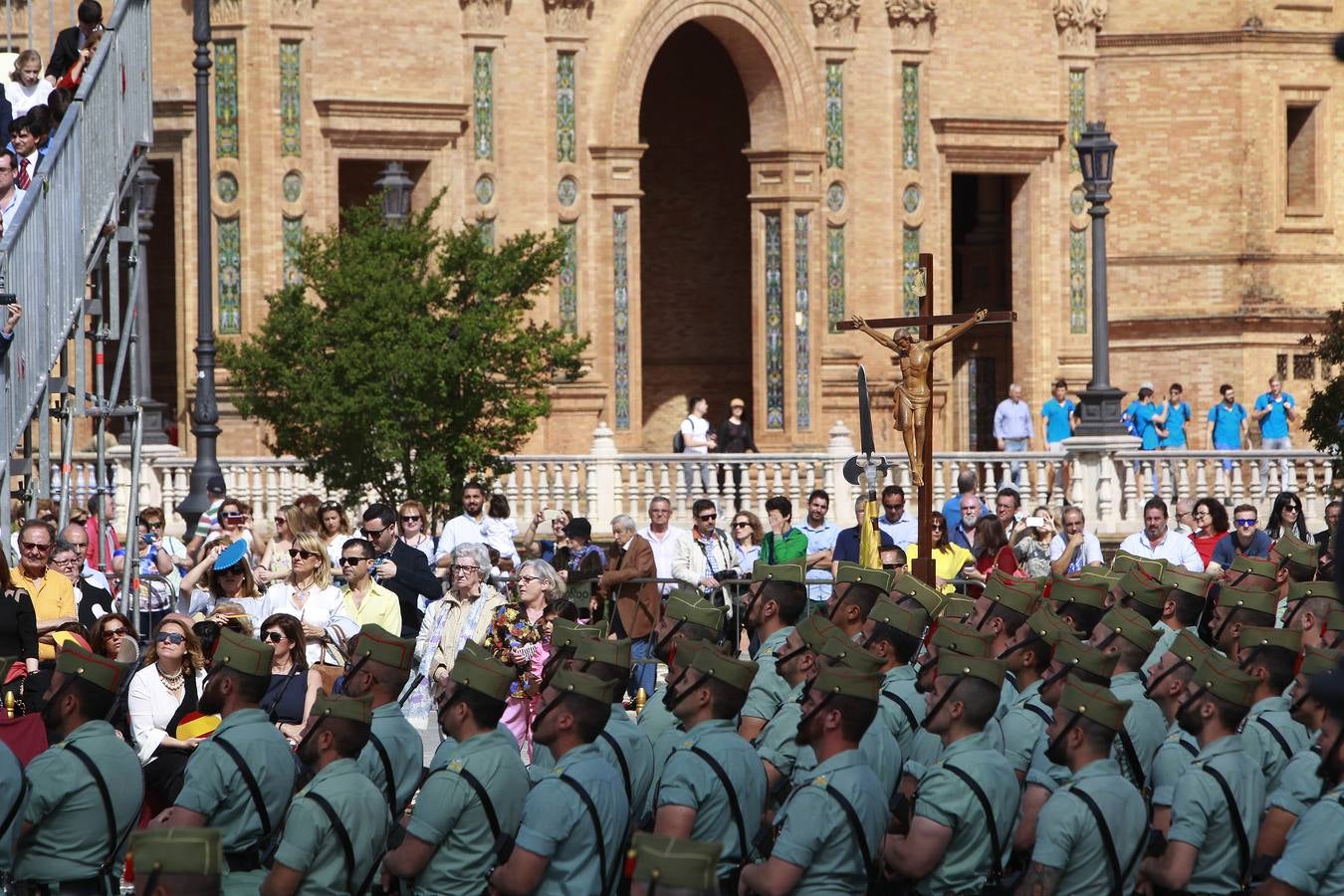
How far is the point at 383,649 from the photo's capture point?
35.5 feet

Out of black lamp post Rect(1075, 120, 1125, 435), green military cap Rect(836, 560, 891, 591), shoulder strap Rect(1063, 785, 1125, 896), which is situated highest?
black lamp post Rect(1075, 120, 1125, 435)

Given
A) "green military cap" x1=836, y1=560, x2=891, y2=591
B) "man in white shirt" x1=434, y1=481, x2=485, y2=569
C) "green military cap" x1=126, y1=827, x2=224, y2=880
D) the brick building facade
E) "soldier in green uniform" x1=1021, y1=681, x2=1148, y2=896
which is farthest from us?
the brick building facade

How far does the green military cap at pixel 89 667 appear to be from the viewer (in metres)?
10.5

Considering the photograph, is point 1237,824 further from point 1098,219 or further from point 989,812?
point 1098,219

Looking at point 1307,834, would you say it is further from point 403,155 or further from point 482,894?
point 403,155

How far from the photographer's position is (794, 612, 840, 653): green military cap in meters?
11.2

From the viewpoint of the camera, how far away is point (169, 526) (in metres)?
30.9

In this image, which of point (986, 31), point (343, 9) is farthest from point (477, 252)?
point (986, 31)

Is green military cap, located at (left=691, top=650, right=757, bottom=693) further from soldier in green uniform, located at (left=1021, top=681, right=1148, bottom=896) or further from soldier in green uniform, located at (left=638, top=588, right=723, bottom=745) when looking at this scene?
soldier in green uniform, located at (left=638, top=588, right=723, bottom=745)

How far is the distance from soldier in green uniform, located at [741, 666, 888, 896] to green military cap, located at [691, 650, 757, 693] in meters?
0.67

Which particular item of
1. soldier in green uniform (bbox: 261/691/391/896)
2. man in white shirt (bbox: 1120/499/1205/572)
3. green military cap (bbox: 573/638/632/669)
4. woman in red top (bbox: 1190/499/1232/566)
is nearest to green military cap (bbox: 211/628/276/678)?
soldier in green uniform (bbox: 261/691/391/896)

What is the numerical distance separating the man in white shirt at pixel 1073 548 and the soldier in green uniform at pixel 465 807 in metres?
10.8

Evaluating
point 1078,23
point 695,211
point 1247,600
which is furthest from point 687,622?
point 695,211

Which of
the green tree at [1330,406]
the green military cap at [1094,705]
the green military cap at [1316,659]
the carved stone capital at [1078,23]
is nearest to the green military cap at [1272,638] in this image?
the green military cap at [1316,659]
